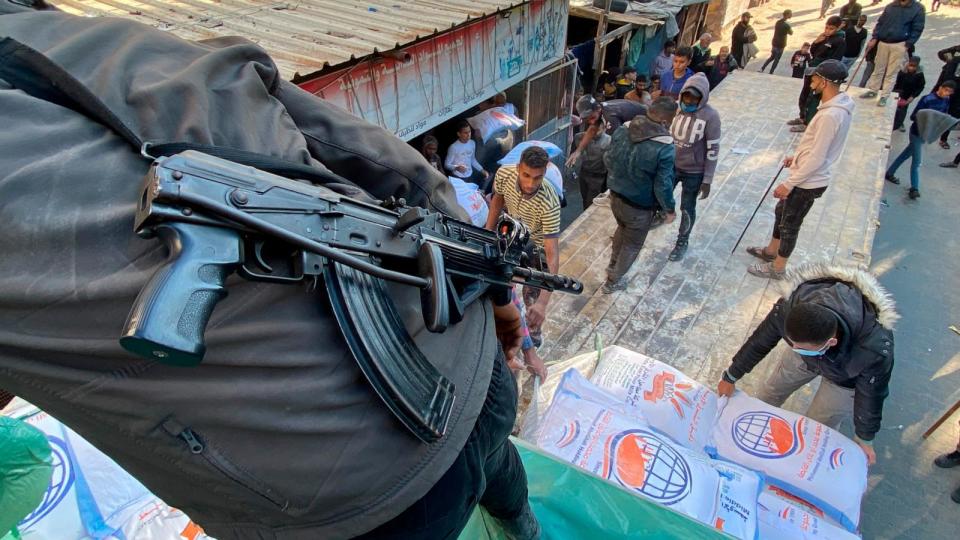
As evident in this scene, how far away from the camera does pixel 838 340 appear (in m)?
2.71

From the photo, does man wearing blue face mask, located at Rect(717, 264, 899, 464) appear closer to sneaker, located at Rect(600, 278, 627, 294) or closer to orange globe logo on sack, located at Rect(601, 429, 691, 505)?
orange globe logo on sack, located at Rect(601, 429, 691, 505)

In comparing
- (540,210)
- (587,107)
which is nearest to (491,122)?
(587,107)

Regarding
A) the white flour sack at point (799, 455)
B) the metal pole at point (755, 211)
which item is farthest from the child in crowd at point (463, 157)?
the white flour sack at point (799, 455)

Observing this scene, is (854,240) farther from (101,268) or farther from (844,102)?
(101,268)

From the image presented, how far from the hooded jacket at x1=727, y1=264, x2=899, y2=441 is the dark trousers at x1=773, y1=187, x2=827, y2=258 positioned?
1.57 m

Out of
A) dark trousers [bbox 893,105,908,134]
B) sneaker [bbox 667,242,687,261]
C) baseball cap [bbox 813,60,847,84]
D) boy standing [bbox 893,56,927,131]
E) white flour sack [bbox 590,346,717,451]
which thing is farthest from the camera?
dark trousers [bbox 893,105,908,134]

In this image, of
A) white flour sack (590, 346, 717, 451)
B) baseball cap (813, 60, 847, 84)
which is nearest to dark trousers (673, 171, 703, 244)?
baseball cap (813, 60, 847, 84)

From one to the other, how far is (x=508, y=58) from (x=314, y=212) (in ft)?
21.7

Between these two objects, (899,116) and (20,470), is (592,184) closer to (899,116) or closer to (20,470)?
(20,470)

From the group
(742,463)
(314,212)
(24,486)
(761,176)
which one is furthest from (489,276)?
(761,176)

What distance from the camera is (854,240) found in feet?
16.5

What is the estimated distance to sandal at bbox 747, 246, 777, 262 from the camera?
4801 mm

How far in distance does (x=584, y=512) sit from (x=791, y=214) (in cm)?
348

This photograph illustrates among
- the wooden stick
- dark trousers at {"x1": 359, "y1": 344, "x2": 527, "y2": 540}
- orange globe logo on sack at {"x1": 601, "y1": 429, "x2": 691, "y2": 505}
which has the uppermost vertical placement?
dark trousers at {"x1": 359, "y1": 344, "x2": 527, "y2": 540}
